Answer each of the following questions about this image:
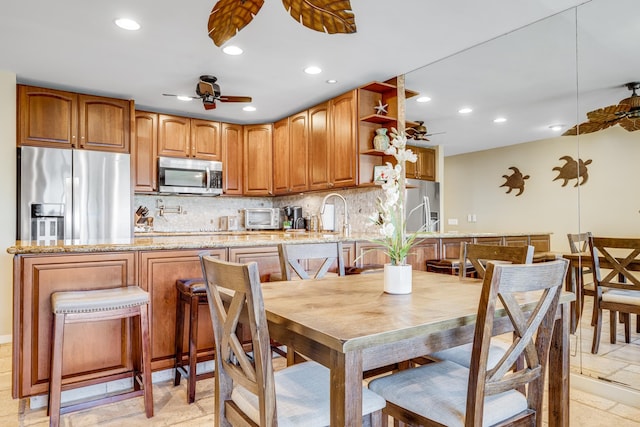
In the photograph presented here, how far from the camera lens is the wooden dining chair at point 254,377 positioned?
1.06 m

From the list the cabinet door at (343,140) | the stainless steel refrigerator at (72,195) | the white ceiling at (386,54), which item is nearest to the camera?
the white ceiling at (386,54)

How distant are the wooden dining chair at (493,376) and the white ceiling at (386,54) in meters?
2.00

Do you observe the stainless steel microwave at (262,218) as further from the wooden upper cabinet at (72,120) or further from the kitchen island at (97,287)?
the kitchen island at (97,287)

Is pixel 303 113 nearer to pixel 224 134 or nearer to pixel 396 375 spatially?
pixel 224 134

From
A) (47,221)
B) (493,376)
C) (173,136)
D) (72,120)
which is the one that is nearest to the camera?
(493,376)

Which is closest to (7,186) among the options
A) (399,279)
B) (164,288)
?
(164,288)

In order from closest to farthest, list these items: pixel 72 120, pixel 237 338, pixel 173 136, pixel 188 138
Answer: pixel 237 338 → pixel 72 120 → pixel 173 136 → pixel 188 138

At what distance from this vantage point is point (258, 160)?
5441 mm

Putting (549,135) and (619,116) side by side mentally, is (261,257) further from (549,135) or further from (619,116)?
(619,116)

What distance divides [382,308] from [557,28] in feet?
8.31

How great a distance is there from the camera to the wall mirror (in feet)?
8.16

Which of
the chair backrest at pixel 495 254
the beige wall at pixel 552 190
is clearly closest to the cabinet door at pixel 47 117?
the beige wall at pixel 552 190

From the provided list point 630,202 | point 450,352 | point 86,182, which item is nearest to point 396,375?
point 450,352

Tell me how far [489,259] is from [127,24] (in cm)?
279
